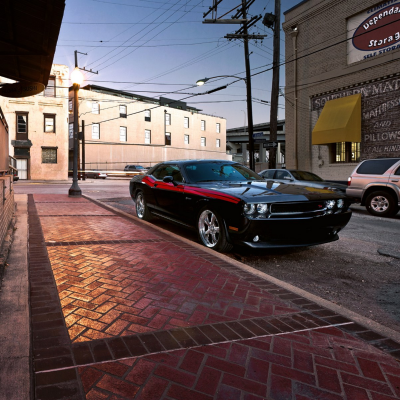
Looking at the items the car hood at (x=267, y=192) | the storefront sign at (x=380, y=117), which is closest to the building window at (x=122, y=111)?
the storefront sign at (x=380, y=117)

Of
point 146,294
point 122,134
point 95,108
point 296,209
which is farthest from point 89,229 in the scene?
point 122,134

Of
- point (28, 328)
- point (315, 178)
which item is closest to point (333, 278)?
point (28, 328)

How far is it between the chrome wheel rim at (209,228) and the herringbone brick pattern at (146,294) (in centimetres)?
67

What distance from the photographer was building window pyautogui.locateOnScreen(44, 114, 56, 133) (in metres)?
37.1

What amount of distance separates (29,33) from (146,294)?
13.1 ft

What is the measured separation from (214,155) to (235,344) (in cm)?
6442

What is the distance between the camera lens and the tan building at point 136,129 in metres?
49.5

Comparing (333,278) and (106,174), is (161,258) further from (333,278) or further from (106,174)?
(106,174)

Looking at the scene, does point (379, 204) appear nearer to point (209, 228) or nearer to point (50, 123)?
point (209, 228)

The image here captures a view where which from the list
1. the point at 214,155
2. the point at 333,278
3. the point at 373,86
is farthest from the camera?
the point at 214,155

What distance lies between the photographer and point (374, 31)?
16.5 metres

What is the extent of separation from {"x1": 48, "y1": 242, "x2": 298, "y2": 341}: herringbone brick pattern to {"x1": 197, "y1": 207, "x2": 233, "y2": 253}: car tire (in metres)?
0.58

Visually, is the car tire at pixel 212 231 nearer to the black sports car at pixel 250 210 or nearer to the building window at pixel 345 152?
the black sports car at pixel 250 210

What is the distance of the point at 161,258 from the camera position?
16.7 feet
